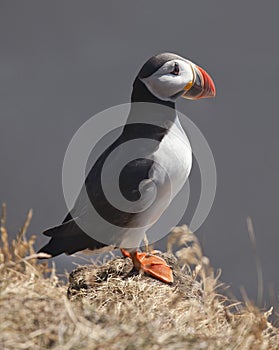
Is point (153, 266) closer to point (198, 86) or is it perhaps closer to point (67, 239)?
point (67, 239)

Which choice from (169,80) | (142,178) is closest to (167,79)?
(169,80)

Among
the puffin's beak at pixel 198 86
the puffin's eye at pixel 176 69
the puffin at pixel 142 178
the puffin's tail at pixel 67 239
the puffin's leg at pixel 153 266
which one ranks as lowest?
the puffin's leg at pixel 153 266

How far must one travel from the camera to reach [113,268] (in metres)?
3.67

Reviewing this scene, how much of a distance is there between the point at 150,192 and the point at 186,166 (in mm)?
226

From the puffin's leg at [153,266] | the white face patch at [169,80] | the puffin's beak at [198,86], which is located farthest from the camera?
the puffin's beak at [198,86]

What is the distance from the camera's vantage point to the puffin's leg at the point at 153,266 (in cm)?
354

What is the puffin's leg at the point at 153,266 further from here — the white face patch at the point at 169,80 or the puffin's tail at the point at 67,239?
the white face patch at the point at 169,80

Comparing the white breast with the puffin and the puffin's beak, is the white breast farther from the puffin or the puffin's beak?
the puffin's beak

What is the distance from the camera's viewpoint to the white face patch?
12.3ft

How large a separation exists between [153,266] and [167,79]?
0.93 meters

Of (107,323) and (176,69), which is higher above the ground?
(176,69)

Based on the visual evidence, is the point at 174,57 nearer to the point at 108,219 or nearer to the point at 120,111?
the point at 108,219

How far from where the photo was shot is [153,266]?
3623 millimetres

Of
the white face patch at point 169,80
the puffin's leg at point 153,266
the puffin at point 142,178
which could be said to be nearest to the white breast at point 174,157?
the puffin at point 142,178
